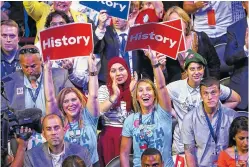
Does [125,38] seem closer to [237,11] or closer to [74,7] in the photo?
[74,7]

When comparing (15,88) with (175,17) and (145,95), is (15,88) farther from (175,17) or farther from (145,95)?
(175,17)

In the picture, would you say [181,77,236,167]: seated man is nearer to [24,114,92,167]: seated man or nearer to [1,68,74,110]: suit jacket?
[24,114,92,167]: seated man

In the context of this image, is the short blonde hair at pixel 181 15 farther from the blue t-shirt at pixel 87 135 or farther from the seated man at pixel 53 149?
the seated man at pixel 53 149

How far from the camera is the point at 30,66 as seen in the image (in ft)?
21.5

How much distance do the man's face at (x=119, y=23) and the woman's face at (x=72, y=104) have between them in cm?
58

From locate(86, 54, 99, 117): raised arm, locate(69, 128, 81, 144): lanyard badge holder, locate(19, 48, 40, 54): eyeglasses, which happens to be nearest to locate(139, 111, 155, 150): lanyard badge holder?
locate(86, 54, 99, 117): raised arm

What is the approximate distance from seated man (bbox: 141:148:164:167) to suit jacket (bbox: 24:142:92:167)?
38 cm

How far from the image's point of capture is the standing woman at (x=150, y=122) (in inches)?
259

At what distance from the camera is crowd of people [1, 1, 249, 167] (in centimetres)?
654

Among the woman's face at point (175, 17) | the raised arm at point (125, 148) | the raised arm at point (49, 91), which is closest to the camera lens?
the raised arm at point (49, 91)

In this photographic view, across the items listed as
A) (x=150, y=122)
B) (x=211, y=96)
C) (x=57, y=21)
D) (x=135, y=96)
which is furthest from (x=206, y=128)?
(x=57, y=21)

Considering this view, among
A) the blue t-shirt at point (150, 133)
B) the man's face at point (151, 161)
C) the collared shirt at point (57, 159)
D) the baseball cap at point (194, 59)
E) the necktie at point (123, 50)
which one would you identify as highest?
the necktie at point (123, 50)

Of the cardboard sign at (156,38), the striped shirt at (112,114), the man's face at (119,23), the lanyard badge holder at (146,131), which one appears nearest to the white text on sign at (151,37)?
the cardboard sign at (156,38)

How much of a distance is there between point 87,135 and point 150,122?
0.46 metres
